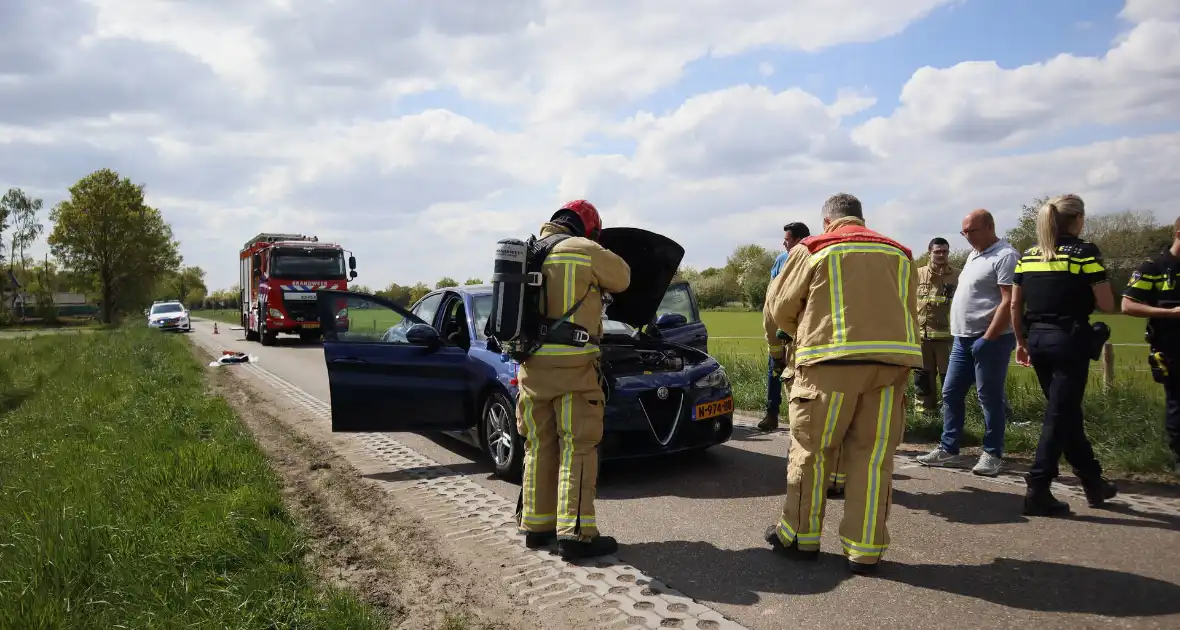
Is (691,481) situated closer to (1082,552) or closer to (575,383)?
(575,383)

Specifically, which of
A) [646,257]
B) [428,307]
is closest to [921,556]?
[646,257]

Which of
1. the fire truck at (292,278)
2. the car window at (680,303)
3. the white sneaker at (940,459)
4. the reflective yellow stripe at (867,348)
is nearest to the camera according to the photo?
the reflective yellow stripe at (867,348)

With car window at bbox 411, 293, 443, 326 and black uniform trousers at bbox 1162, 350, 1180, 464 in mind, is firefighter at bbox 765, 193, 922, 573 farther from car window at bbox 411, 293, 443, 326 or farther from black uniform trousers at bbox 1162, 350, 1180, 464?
car window at bbox 411, 293, 443, 326

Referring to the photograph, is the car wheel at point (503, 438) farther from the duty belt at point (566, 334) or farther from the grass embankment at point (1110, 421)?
the grass embankment at point (1110, 421)

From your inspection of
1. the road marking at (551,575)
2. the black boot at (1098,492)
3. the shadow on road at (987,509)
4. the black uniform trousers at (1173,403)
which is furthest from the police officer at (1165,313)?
the road marking at (551,575)

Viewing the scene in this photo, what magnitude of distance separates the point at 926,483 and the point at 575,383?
2879 mm

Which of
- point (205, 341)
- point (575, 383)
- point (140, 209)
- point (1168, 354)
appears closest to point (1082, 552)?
point (1168, 354)

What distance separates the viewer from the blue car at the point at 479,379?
5.42 metres

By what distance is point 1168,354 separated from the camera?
17.1ft

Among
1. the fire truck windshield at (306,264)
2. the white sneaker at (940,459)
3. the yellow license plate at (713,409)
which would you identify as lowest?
the white sneaker at (940,459)

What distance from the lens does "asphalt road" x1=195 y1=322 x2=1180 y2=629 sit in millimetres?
3229

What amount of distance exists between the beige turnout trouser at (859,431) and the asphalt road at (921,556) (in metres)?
0.24

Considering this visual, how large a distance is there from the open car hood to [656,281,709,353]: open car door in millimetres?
2152

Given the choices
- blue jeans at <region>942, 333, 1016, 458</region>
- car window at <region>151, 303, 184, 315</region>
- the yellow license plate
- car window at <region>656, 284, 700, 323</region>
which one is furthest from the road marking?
car window at <region>151, 303, 184, 315</region>
